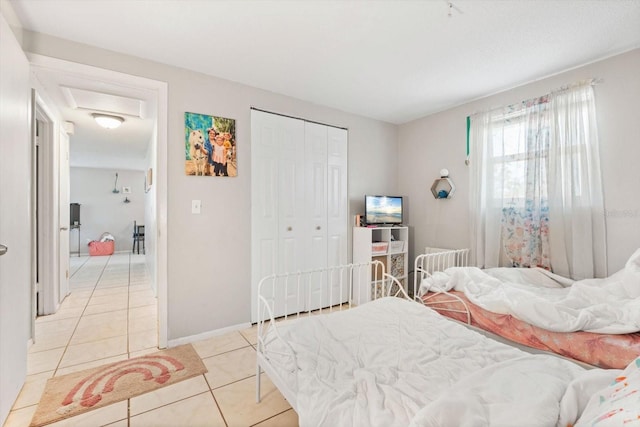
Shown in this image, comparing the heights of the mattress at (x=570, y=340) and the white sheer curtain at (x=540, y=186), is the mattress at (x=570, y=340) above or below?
below

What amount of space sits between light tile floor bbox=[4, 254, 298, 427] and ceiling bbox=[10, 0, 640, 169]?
85.3 inches

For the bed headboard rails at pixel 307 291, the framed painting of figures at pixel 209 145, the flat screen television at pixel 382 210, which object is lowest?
the bed headboard rails at pixel 307 291

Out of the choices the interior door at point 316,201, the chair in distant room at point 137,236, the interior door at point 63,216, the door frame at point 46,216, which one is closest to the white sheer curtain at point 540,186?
the interior door at point 316,201

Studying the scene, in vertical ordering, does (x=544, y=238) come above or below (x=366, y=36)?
below

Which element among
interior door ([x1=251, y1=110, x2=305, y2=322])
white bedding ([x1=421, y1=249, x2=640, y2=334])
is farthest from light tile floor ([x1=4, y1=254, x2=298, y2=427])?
white bedding ([x1=421, y1=249, x2=640, y2=334])

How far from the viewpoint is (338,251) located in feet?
11.3

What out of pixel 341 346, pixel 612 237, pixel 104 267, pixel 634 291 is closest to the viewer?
pixel 341 346

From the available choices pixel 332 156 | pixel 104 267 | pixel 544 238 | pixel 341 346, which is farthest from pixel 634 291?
pixel 104 267

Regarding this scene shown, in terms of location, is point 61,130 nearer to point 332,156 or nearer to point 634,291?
point 332,156

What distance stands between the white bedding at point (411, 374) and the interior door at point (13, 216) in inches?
55.6

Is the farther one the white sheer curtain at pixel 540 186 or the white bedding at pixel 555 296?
the white sheer curtain at pixel 540 186

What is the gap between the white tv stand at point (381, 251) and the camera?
10.8 ft

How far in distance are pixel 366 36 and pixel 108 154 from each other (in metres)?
6.17

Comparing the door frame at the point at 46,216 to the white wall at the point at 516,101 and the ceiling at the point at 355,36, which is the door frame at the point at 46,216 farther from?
the white wall at the point at 516,101
